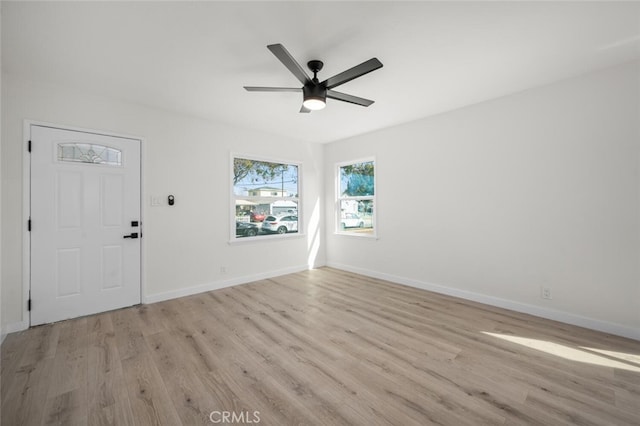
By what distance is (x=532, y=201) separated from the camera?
312cm

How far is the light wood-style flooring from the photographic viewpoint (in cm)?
167

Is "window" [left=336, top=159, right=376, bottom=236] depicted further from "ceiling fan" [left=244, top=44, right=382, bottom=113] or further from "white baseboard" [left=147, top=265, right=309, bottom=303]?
"ceiling fan" [left=244, top=44, right=382, bottom=113]

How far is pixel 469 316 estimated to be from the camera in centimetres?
309

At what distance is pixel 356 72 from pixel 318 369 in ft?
7.86

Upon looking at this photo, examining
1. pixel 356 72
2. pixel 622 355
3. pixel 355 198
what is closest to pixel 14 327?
pixel 356 72

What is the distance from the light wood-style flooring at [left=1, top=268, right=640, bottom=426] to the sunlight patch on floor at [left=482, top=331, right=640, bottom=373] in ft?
0.04

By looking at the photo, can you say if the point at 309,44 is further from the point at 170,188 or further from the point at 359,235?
the point at 359,235

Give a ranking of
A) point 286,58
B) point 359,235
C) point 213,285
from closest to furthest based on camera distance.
A: 1. point 286,58
2. point 213,285
3. point 359,235

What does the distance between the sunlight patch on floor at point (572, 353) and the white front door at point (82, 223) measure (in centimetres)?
437

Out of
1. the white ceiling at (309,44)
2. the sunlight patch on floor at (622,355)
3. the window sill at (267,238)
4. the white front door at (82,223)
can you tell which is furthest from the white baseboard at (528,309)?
the white front door at (82,223)

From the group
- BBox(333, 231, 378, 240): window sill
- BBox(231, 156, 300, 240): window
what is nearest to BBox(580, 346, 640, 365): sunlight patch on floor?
BBox(333, 231, 378, 240): window sill

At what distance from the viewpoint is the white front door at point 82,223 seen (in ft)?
9.57

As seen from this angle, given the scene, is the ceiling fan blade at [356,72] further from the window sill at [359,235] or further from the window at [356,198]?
the window sill at [359,235]

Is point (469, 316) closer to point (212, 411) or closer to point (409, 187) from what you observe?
point (409, 187)
